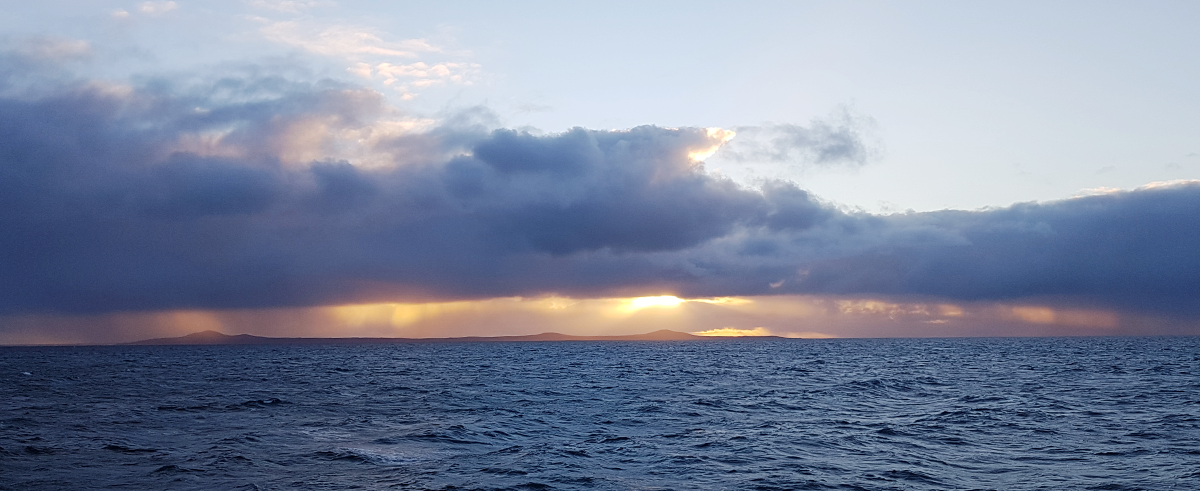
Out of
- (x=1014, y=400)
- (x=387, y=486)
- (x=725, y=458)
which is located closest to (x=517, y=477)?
Result: (x=387, y=486)

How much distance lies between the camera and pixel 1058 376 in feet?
237

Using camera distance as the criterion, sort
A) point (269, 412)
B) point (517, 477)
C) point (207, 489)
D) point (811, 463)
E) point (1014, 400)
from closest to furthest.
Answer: point (207, 489) < point (517, 477) < point (811, 463) < point (269, 412) < point (1014, 400)

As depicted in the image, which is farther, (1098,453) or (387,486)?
(1098,453)

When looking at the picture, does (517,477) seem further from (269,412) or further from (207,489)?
(269,412)

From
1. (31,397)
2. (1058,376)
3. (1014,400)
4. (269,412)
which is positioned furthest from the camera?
(1058,376)

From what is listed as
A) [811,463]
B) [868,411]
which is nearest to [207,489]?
[811,463]

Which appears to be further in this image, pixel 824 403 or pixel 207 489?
pixel 824 403

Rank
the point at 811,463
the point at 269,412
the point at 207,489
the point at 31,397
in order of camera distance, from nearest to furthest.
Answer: the point at 207,489 < the point at 811,463 < the point at 269,412 < the point at 31,397

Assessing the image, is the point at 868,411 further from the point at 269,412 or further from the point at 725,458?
the point at 269,412

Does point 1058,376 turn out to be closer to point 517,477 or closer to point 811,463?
point 811,463

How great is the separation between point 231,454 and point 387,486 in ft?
28.7

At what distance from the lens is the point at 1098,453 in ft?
91.2

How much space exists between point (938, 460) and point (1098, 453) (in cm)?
622

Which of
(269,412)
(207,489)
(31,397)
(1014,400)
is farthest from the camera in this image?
(31,397)
